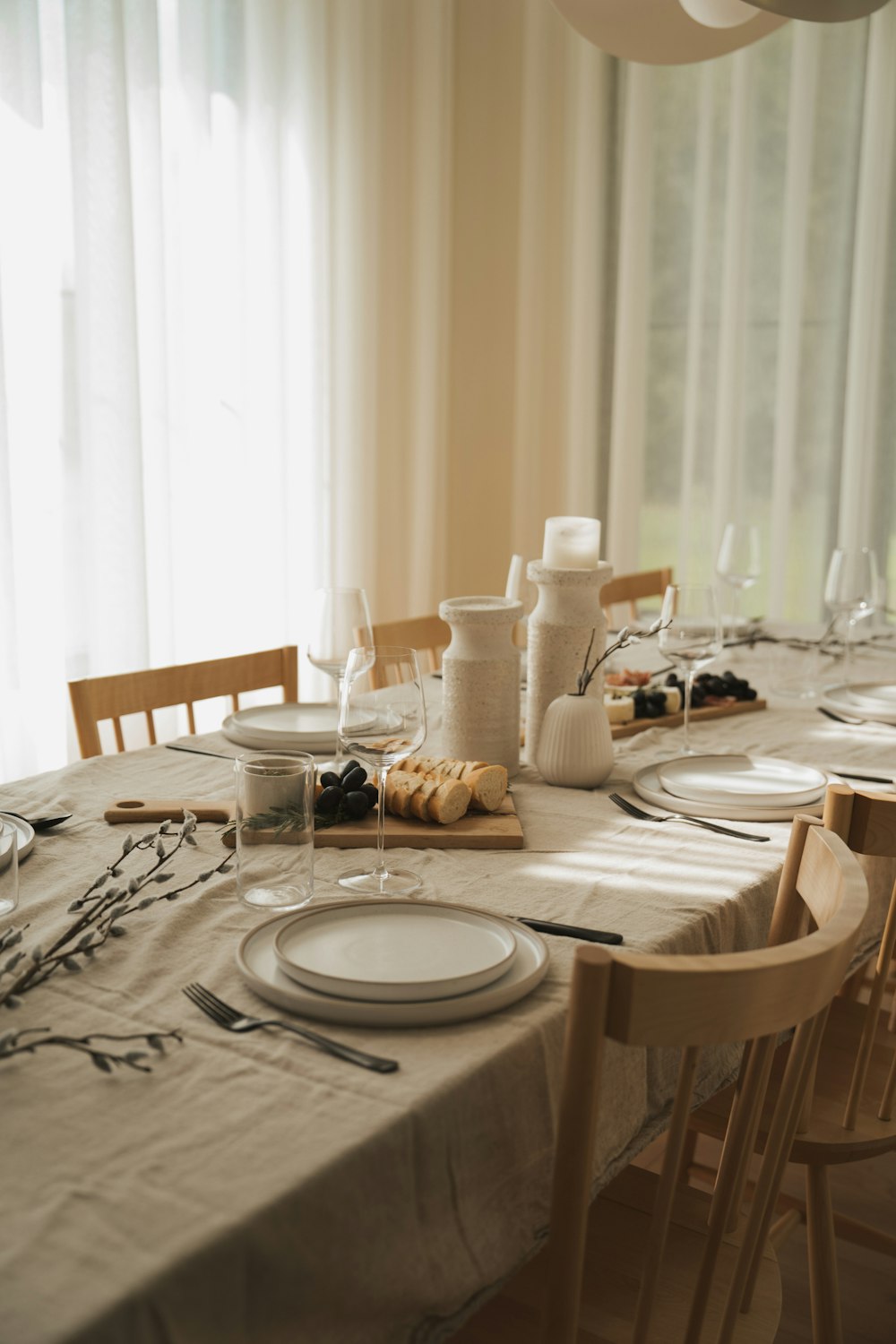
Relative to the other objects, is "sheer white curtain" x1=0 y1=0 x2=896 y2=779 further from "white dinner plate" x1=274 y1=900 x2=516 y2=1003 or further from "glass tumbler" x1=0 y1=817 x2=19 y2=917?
"white dinner plate" x1=274 y1=900 x2=516 y2=1003

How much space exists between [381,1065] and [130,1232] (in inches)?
8.6

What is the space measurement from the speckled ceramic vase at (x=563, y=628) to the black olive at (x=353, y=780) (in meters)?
0.36

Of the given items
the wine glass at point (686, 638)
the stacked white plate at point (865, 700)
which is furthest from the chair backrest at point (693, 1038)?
the stacked white plate at point (865, 700)

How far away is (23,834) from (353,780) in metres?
0.37

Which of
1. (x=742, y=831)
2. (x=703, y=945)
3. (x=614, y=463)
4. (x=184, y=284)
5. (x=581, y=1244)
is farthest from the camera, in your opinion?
(x=614, y=463)

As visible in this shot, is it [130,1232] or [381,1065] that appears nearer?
[130,1232]

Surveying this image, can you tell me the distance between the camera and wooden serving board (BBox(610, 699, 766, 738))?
191cm

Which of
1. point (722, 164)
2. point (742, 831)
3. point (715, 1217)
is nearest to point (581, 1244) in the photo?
point (715, 1217)

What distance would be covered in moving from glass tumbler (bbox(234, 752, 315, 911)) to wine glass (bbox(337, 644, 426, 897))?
5 cm

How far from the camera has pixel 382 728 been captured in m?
1.20

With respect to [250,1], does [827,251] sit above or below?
below

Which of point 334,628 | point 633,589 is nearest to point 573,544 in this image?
point 334,628

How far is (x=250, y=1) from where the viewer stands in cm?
327

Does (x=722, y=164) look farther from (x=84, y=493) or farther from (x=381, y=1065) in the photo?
(x=381, y=1065)
